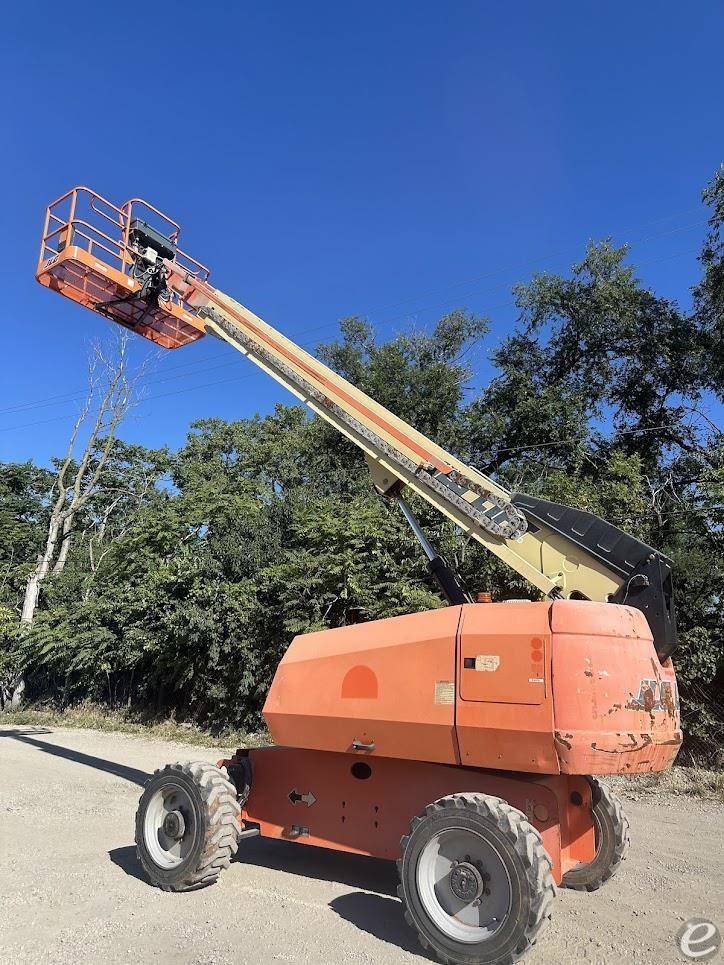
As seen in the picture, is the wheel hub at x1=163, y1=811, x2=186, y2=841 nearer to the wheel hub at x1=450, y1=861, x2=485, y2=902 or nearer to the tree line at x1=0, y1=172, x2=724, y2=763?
the wheel hub at x1=450, y1=861, x2=485, y2=902

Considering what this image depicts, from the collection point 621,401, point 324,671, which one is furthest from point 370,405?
point 621,401

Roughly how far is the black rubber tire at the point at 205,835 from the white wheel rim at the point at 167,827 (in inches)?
1.5

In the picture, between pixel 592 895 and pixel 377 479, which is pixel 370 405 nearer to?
pixel 377 479

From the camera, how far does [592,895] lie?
17.5 ft

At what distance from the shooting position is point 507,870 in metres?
3.97

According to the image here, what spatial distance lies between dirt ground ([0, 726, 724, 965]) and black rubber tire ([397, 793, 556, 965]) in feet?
0.92

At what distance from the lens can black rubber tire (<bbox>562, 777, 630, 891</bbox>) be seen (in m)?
5.32

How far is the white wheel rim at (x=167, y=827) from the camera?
532 cm

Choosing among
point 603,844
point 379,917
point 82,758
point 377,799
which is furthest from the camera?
point 82,758

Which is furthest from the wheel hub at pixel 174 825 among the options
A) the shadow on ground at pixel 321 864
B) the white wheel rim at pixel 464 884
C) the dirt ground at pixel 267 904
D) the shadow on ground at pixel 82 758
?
the shadow on ground at pixel 82 758

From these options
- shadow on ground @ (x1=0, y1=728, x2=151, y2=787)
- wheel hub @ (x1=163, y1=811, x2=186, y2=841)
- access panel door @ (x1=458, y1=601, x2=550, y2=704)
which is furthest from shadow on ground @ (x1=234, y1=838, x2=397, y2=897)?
shadow on ground @ (x1=0, y1=728, x2=151, y2=787)

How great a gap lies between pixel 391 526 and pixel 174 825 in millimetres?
8880

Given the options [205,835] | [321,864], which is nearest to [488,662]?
[205,835]

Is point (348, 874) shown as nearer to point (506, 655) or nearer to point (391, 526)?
point (506, 655)
